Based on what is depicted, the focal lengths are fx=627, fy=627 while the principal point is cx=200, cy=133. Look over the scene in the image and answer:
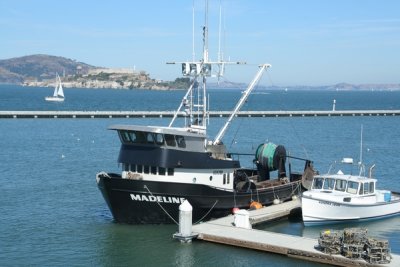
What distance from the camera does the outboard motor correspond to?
36156 mm

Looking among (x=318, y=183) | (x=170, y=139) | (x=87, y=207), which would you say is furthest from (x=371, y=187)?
(x=87, y=207)

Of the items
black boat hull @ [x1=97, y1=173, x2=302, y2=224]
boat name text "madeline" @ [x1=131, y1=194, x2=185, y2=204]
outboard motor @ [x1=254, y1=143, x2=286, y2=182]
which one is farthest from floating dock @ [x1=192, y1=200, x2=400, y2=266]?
outboard motor @ [x1=254, y1=143, x2=286, y2=182]

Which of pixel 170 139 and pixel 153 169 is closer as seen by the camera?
pixel 170 139

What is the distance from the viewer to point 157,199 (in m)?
29.3

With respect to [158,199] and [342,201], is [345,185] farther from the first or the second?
[158,199]

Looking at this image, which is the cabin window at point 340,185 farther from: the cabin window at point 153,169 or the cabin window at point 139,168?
the cabin window at point 139,168

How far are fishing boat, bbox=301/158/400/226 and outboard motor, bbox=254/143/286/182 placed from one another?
3974 millimetres

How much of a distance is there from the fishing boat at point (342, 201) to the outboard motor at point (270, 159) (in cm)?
397

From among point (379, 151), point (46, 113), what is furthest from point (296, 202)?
point (46, 113)

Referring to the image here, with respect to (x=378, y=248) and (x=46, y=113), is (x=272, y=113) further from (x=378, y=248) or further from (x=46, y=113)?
(x=378, y=248)

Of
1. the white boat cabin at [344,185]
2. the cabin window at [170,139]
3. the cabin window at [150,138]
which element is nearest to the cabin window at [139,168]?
the cabin window at [150,138]

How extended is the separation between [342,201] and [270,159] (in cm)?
622

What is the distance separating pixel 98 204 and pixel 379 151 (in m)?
39.5

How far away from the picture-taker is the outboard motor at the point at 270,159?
3616 cm
